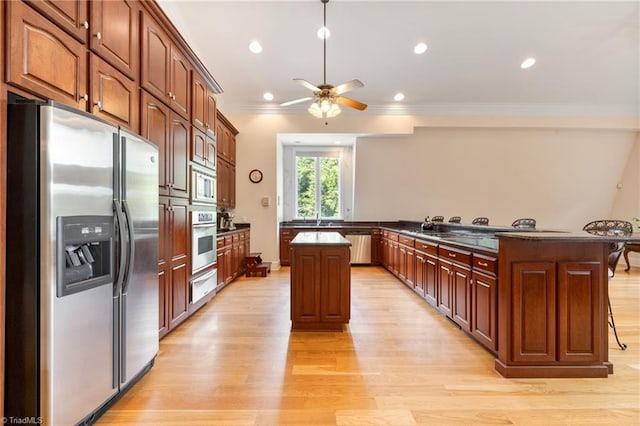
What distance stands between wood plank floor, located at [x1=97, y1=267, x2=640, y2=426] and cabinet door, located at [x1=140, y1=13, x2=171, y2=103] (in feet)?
7.44

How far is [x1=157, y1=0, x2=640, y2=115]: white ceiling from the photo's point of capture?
3764 mm

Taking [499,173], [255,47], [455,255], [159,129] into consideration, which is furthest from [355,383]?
[499,173]

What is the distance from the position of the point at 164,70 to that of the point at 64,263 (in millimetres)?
1996

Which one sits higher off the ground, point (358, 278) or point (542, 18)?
point (542, 18)

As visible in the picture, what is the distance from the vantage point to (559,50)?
4.57 meters

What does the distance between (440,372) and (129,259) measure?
7.53ft

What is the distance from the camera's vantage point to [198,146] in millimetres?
3430

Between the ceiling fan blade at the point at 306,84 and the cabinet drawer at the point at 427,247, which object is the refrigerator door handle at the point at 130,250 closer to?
the ceiling fan blade at the point at 306,84

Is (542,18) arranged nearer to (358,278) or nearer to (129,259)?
(358,278)

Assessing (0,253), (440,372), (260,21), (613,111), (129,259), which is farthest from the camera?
(613,111)

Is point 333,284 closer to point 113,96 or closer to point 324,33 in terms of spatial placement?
point 113,96

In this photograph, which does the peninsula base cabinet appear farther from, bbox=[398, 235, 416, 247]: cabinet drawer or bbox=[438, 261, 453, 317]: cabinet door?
bbox=[398, 235, 416, 247]: cabinet drawer

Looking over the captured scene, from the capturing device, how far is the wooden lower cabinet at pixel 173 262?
2584 millimetres

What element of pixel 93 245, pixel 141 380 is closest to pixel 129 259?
pixel 93 245
